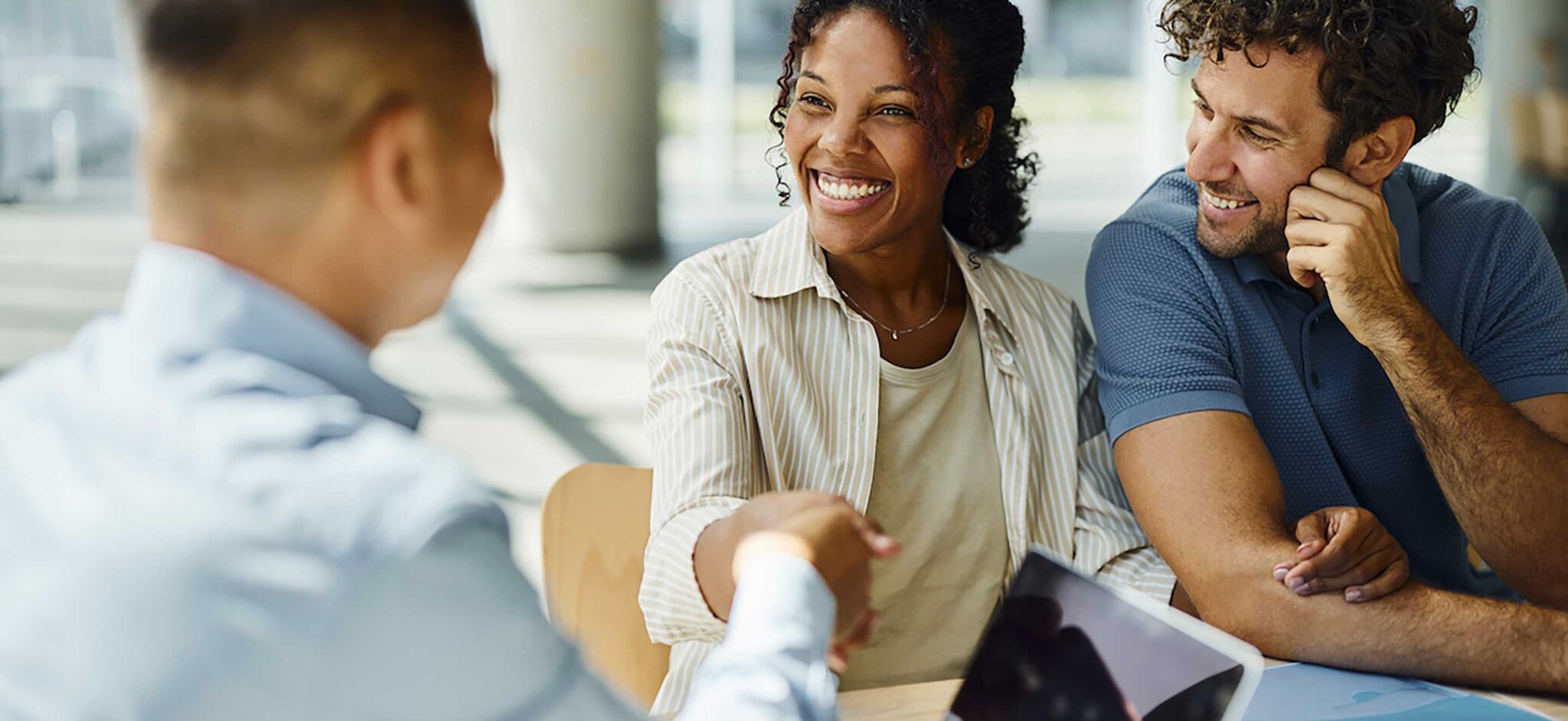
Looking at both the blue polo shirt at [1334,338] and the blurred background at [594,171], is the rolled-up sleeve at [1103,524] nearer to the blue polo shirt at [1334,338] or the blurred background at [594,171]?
the blue polo shirt at [1334,338]

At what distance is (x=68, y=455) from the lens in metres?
0.75

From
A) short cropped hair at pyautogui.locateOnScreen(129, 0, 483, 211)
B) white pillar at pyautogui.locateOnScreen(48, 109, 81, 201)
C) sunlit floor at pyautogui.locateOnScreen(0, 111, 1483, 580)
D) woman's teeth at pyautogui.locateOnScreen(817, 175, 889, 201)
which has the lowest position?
sunlit floor at pyautogui.locateOnScreen(0, 111, 1483, 580)

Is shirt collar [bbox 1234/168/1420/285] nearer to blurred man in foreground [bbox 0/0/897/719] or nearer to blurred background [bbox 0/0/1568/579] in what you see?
blurred man in foreground [bbox 0/0/897/719]

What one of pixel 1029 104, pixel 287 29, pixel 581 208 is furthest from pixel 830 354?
pixel 581 208


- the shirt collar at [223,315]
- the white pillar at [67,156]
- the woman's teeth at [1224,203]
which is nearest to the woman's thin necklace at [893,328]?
the woman's teeth at [1224,203]

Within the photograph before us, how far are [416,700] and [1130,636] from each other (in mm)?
651

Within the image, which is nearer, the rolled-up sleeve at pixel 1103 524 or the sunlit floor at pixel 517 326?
the rolled-up sleeve at pixel 1103 524

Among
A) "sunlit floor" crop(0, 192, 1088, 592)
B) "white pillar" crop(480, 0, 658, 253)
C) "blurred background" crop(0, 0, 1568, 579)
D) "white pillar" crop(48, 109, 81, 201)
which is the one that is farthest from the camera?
"white pillar" crop(480, 0, 658, 253)

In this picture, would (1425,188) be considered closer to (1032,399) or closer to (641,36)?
(1032,399)

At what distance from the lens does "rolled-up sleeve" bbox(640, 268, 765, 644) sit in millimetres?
1559

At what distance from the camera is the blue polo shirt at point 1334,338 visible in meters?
1.86

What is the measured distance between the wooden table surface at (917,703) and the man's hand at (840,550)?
379 mm

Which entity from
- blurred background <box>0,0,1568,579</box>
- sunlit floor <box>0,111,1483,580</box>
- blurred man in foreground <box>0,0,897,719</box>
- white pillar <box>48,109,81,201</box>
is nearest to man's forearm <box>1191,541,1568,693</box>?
blurred man in foreground <box>0,0,897,719</box>

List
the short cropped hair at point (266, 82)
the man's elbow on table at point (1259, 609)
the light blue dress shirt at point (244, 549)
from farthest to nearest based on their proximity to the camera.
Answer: the man's elbow on table at point (1259, 609) → the short cropped hair at point (266, 82) → the light blue dress shirt at point (244, 549)
